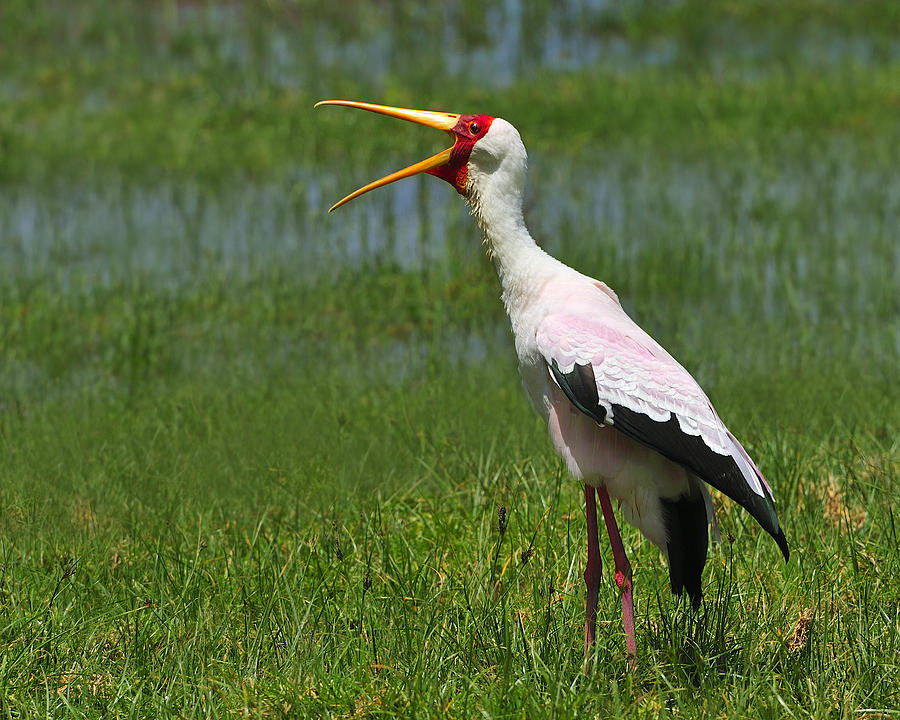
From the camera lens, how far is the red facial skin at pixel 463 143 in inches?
138

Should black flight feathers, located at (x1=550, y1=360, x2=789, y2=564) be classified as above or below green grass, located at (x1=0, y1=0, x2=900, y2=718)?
above

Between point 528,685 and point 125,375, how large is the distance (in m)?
3.83

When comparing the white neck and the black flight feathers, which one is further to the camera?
the white neck


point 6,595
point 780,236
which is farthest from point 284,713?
point 780,236

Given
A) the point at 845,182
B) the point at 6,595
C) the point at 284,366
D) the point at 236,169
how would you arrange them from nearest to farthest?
the point at 6,595 < the point at 284,366 < the point at 845,182 < the point at 236,169

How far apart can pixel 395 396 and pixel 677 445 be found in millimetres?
2445

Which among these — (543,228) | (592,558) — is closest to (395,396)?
(592,558)

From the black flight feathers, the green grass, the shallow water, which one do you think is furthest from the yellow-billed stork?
the shallow water

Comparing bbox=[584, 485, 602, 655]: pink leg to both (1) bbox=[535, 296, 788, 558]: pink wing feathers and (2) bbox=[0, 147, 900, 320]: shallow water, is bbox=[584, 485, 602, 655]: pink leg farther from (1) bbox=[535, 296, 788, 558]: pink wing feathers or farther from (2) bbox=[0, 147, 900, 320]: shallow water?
(2) bbox=[0, 147, 900, 320]: shallow water

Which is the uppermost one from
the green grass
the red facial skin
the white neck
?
the red facial skin

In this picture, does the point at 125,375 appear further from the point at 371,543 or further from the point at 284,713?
the point at 284,713

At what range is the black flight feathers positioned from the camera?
3.19 m

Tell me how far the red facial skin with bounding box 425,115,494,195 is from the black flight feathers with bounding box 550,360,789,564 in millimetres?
669

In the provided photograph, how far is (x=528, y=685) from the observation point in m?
3.08
